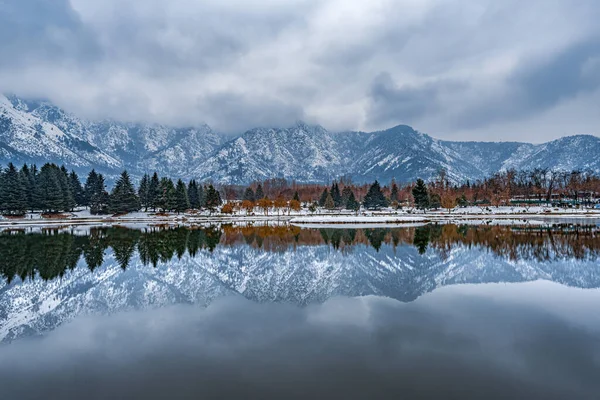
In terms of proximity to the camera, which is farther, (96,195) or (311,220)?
(96,195)

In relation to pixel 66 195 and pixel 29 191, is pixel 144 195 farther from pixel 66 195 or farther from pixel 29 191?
pixel 29 191

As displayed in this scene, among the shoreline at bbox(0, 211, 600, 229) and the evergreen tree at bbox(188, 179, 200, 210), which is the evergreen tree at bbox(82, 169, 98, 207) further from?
the evergreen tree at bbox(188, 179, 200, 210)

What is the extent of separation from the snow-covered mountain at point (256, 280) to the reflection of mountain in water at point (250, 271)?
52 millimetres

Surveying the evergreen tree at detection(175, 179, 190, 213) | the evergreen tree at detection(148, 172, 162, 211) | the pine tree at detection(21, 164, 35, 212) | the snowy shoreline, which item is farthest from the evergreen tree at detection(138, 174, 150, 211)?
the pine tree at detection(21, 164, 35, 212)

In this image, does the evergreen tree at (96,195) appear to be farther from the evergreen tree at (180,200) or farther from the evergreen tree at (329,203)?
the evergreen tree at (329,203)

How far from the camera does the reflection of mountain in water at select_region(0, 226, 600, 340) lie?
17.2 metres

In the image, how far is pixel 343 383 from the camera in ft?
28.4

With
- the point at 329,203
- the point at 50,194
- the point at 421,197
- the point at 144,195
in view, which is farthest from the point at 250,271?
the point at 329,203

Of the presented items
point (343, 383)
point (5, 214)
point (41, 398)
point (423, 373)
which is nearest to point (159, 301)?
point (41, 398)

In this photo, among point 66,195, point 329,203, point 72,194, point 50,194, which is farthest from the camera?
point 329,203

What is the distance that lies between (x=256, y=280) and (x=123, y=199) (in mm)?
82730

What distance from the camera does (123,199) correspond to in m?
93.7

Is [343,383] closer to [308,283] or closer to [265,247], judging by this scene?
[308,283]

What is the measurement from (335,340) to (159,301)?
9.26m
